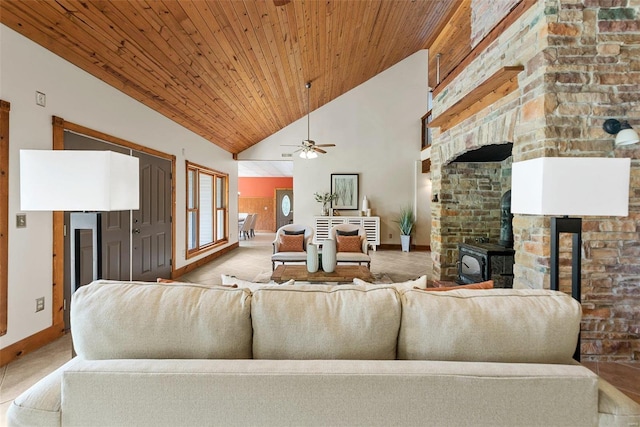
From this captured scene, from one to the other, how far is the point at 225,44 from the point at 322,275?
2675 mm

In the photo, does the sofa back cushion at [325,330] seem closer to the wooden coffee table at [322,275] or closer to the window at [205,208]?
the wooden coffee table at [322,275]

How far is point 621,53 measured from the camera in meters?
2.29

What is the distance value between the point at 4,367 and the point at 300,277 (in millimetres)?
2352

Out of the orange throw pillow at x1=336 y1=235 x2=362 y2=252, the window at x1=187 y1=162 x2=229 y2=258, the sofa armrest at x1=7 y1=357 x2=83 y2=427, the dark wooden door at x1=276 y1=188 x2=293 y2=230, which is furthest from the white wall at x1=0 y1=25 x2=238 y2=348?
the dark wooden door at x1=276 y1=188 x2=293 y2=230

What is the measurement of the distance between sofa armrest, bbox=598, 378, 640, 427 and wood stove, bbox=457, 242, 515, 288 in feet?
8.35

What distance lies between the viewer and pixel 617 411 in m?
0.96

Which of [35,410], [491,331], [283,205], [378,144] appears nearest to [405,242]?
[378,144]

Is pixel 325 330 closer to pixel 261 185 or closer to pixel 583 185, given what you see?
pixel 583 185

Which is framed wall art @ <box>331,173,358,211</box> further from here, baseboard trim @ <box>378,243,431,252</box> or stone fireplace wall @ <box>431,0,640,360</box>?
stone fireplace wall @ <box>431,0,640,360</box>

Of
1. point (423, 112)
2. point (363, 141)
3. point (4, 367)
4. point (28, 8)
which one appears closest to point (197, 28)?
point (28, 8)

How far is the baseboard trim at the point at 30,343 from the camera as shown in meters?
2.32

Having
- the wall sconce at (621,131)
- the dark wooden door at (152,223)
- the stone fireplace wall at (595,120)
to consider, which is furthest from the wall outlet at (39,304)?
the wall sconce at (621,131)

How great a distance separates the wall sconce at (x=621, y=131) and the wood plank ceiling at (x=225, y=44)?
9.68 ft

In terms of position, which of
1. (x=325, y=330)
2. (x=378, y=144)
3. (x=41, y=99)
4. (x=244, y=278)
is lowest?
(x=244, y=278)
